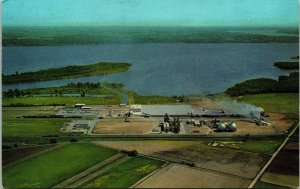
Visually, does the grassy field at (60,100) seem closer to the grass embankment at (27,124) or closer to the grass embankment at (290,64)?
the grass embankment at (27,124)

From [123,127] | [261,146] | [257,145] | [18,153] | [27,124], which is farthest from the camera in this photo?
[27,124]

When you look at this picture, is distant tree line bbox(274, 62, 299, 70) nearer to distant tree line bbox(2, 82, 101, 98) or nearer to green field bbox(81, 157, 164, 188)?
green field bbox(81, 157, 164, 188)

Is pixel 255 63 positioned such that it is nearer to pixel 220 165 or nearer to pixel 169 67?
pixel 169 67

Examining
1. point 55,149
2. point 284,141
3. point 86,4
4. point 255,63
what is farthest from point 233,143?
point 86,4

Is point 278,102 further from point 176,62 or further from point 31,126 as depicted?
point 31,126

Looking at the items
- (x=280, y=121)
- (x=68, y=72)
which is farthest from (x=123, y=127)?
(x=280, y=121)

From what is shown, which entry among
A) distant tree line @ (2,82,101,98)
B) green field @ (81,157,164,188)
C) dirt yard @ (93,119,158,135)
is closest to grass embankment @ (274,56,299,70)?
dirt yard @ (93,119,158,135)
